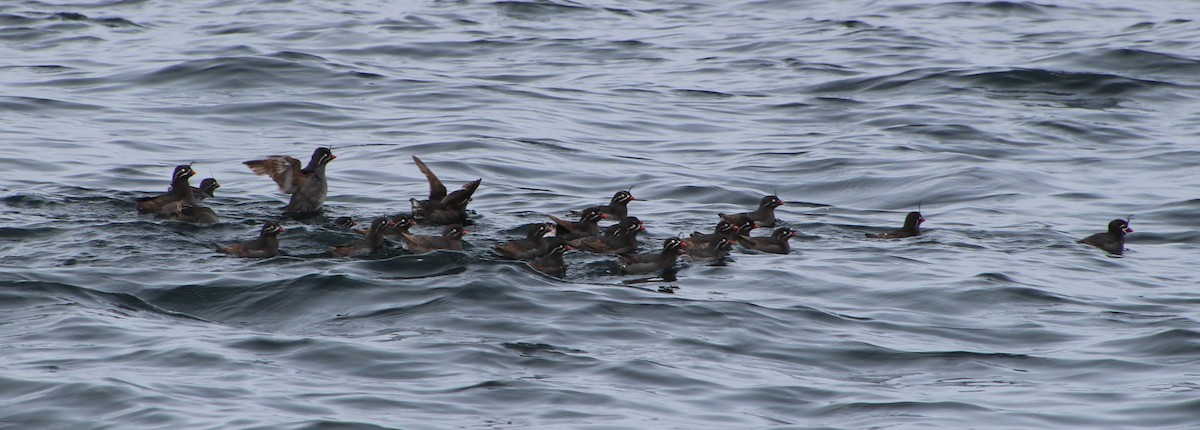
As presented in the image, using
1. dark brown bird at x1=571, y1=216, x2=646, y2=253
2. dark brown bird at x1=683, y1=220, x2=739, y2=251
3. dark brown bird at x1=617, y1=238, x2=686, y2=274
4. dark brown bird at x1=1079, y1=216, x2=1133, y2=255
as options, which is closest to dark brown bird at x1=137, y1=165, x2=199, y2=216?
dark brown bird at x1=571, y1=216, x2=646, y2=253

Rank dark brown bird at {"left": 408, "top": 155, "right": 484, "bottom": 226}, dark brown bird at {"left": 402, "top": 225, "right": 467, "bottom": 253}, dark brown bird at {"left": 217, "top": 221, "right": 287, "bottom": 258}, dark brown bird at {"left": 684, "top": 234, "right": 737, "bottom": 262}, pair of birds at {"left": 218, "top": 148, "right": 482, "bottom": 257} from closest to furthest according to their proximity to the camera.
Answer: dark brown bird at {"left": 217, "top": 221, "right": 287, "bottom": 258}
pair of birds at {"left": 218, "top": 148, "right": 482, "bottom": 257}
dark brown bird at {"left": 402, "top": 225, "right": 467, "bottom": 253}
dark brown bird at {"left": 684, "top": 234, "right": 737, "bottom": 262}
dark brown bird at {"left": 408, "top": 155, "right": 484, "bottom": 226}

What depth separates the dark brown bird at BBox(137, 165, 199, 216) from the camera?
14.5 m

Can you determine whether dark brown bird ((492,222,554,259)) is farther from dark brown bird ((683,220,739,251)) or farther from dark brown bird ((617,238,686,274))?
dark brown bird ((683,220,739,251))

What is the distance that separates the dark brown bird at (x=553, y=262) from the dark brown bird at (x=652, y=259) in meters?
0.61

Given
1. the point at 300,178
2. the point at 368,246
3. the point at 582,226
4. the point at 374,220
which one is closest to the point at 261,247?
the point at 368,246

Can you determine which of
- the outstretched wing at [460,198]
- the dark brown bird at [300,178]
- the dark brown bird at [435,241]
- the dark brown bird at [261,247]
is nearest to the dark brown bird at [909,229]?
the outstretched wing at [460,198]

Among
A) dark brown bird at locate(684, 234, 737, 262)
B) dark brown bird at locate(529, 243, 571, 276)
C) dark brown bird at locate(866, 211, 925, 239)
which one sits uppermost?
dark brown bird at locate(529, 243, 571, 276)

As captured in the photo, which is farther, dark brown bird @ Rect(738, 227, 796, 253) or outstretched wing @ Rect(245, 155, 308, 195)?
outstretched wing @ Rect(245, 155, 308, 195)

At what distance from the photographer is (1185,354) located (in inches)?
452

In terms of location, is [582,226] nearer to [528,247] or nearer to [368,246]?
[528,247]

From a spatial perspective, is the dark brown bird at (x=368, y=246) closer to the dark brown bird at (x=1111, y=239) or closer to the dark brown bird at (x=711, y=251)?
the dark brown bird at (x=711, y=251)

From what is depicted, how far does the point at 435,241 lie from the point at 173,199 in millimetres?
2641

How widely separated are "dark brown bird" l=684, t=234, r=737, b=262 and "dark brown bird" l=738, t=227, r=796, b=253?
410mm

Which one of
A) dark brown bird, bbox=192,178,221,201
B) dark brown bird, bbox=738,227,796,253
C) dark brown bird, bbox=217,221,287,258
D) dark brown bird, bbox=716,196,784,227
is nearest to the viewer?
dark brown bird, bbox=217,221,287,258
